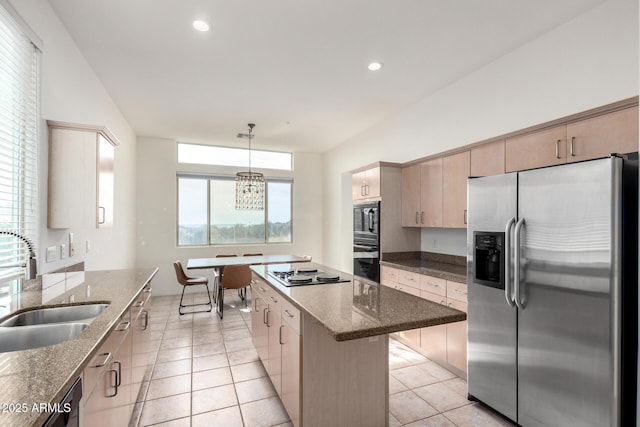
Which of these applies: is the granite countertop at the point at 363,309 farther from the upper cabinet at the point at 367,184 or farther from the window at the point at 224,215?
the window at the point at 224,215

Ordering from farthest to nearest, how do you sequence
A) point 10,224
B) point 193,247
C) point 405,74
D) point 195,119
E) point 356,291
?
point 193,247 < point 195,119 < point 405,74 < point 356,291 < point 10,224

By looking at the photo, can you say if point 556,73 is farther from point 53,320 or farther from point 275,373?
point 53,320

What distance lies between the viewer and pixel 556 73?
2.54 metres

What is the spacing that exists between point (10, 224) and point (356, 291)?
2242mm

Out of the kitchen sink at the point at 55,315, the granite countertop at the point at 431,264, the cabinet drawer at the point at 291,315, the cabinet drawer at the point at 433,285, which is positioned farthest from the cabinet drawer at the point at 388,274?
the kitchen sink at the point at 55,315

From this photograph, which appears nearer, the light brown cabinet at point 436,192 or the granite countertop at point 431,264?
the granite countertop at point 431,264

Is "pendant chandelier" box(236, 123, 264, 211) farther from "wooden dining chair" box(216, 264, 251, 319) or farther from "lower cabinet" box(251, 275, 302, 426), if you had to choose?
"lower cabinet" box(251, 275, 302, 426)

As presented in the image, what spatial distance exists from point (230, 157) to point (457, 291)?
16.8 feet

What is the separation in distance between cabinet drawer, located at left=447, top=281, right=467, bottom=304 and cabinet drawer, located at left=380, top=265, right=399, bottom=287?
801 mm

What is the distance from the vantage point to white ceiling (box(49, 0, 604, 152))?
7.69 feet

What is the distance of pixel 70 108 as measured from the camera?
2.73 meters

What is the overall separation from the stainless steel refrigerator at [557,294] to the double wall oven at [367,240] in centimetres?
165

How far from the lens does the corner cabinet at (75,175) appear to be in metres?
2.28

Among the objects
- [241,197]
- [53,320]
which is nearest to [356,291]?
[53,320]
